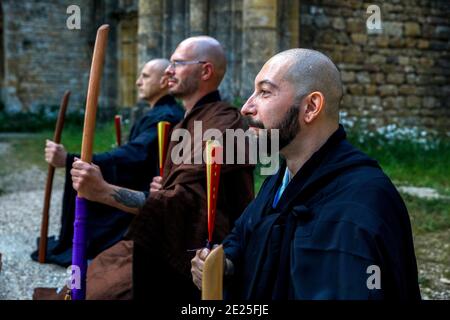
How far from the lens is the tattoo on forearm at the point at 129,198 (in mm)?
3361

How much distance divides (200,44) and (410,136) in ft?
25.5

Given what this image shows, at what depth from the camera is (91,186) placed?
119 inches

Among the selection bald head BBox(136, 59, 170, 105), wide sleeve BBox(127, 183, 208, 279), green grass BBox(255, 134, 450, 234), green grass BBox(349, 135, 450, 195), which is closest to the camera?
wide sleeve BBox(127, 183, 208, 279)

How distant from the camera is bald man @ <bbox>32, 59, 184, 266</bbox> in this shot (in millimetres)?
4738

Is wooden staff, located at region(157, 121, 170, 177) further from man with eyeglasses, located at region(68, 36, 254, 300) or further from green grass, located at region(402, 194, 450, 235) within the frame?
green grass, located at region(402, 194, 450, 235)

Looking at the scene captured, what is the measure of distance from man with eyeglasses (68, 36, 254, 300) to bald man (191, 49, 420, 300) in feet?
3.19

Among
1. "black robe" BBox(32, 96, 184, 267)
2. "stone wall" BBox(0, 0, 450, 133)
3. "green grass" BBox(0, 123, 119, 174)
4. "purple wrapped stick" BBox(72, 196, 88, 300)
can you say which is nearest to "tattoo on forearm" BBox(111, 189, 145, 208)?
"purple wrapped stick" BBox(72, 196, 88, 300)

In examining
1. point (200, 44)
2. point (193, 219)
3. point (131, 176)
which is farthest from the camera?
point (131, 176)

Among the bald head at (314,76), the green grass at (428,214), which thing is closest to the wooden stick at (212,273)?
the bald head at (314,76)

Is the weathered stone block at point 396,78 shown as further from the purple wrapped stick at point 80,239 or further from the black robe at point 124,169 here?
→ the purple wrapped stick at point 80,239

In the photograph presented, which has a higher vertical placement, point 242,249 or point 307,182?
point 307,182

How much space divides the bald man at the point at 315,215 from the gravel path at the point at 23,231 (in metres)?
3.06

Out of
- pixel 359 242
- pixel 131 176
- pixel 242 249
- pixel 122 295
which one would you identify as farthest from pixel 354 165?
pixel 131 176

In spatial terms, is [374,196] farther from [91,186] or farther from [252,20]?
[252,20]
